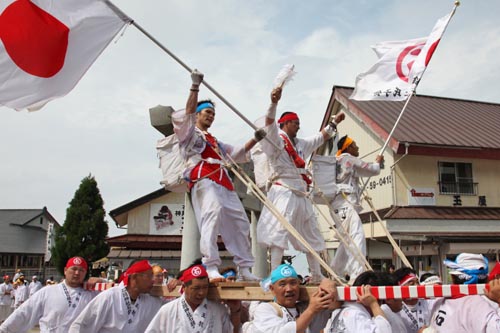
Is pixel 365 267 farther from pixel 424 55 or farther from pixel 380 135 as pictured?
pixel 380 135

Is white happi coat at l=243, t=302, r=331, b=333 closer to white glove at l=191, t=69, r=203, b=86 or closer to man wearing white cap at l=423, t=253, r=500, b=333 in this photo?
man wearing white cap at l=423, t=253, r=500, b=333

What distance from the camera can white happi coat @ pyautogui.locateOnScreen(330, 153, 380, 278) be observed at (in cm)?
662

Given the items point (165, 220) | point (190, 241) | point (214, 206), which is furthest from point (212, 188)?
point (165, 220)

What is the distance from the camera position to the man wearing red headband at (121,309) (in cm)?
489

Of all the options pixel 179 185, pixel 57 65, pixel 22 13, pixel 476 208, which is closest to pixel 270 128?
pixel 179 185

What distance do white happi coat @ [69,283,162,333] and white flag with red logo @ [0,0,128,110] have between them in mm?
2339

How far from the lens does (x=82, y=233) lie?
2573cm

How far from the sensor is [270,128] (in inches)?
231

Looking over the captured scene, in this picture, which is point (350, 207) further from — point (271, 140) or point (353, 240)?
point (271, 140)

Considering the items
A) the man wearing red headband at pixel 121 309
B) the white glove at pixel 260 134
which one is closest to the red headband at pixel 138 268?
the man wearing red headband at pixel 121 309

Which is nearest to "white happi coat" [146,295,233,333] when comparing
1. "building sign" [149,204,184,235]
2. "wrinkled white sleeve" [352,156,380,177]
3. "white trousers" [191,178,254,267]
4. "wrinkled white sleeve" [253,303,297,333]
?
"wrinkled white sleeve" [253,303,297,333]

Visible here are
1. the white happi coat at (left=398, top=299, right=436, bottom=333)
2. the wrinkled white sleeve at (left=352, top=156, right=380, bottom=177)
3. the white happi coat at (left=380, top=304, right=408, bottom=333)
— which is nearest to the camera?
the white happi coat at (left=380, top=304, right=408, bottom=333)

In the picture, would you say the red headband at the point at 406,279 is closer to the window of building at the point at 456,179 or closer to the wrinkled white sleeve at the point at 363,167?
the wrinkled white sleeve at the point at 363,167

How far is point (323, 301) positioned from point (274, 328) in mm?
428
